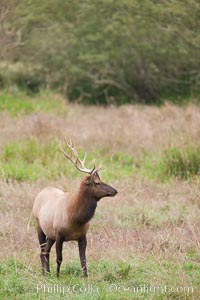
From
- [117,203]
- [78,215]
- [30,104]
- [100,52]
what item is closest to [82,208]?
[78,215]

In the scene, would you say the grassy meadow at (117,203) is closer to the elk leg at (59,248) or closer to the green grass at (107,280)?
the green grass at (107,280)

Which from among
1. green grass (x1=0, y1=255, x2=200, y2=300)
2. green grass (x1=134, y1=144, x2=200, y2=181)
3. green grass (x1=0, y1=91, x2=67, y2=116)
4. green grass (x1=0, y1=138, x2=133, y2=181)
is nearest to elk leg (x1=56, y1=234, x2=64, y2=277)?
green grass (x1=0, y1=255, x2=200, y2=300)

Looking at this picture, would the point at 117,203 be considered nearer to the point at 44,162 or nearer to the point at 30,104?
the point at 44,162

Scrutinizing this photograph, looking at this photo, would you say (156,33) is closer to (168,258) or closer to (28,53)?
(28,53)

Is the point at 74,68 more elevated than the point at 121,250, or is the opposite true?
the point at 121,250

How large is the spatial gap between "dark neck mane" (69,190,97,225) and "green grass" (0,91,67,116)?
34.0 feet

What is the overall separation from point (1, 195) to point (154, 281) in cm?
380

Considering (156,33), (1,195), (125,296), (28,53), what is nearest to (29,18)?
(28,53)

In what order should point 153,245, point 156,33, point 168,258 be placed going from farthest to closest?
point 156,33 → point 153,245 → point 168,258

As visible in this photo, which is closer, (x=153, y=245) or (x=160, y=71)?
(x=153, y=245)

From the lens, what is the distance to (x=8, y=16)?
815 inches

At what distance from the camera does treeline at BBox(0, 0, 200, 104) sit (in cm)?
2198

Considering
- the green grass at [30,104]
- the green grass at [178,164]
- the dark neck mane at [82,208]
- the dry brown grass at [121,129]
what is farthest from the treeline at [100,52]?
the dark neck mane at [82,208]

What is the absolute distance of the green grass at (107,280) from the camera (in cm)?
632
